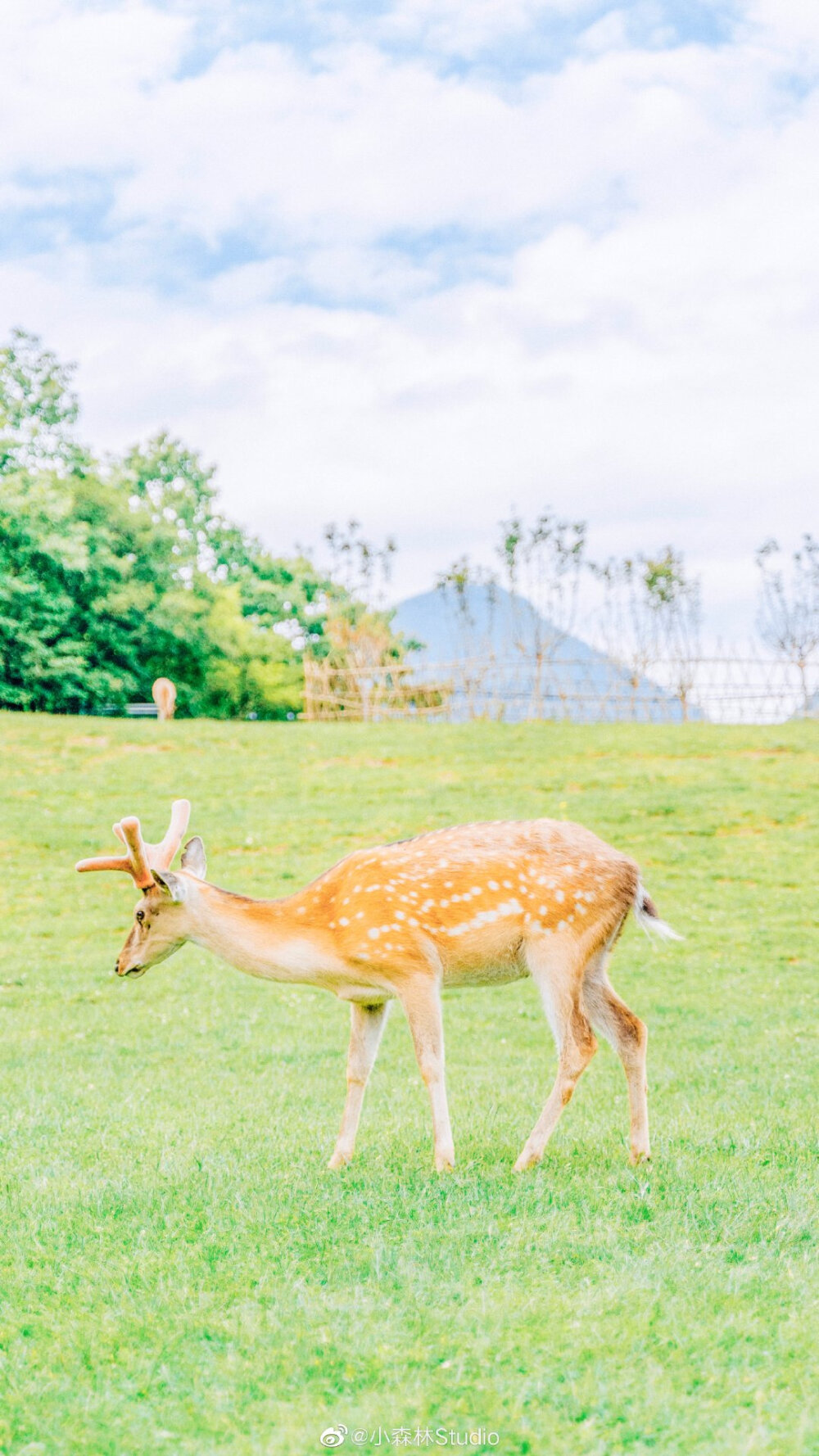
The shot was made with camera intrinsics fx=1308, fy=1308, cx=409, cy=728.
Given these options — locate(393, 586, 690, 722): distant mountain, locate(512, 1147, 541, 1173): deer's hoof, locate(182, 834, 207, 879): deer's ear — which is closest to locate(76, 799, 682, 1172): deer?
locate(512, 1147, 541, 1173): deer's hoof

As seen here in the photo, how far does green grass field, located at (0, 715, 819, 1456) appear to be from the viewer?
3.54 meters

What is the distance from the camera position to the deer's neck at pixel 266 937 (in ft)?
19.5

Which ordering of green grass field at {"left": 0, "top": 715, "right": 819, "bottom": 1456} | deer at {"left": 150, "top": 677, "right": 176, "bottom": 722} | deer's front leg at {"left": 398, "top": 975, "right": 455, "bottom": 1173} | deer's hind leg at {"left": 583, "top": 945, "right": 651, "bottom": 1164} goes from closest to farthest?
green grass field at {"left": 0, "top": 715, "right": 819, "bottom": 1456} → deer's front leg at {"left": 398, "top": 975, "right": 455, "bottom": 1173} → deer's hind leg at {"left": 583, "top": 945, "right": 651, "bottom": 1164} → deer at {"left": 150, "top": 677, "right": 176, "bottom": 722}

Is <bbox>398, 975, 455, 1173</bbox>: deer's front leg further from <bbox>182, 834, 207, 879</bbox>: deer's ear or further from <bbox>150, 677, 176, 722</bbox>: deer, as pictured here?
<bbox>150, 677, 176, 722</bbox>: deer

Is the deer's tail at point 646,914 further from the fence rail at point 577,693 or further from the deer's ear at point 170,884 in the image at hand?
the fence rail at point 577,693

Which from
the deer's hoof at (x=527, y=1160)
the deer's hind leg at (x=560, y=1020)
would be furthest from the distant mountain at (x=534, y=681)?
the deer's hoof at (x=527, y=1160)

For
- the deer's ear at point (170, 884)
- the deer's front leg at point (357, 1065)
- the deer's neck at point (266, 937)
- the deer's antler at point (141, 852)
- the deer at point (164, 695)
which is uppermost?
the deer at point (164, 695)

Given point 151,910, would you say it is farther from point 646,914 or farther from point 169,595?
point 169,595

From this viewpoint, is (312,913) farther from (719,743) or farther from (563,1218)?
(719,743)

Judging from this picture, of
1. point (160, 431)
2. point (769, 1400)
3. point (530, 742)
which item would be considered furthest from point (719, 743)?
point (160, 431)

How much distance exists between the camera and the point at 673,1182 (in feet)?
18.2

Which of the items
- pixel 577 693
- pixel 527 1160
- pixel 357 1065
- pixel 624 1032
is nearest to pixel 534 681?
pixel 577 693

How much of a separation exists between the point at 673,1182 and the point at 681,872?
1302cm

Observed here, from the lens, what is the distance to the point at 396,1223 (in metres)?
4.93
